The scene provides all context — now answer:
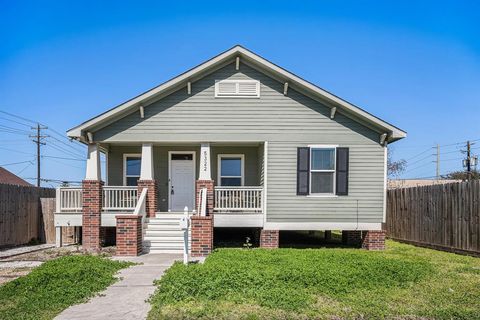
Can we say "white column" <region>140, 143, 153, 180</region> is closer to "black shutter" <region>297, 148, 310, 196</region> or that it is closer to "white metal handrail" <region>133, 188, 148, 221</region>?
"white metal handrail" <region>133, 188, 148, 221</region>

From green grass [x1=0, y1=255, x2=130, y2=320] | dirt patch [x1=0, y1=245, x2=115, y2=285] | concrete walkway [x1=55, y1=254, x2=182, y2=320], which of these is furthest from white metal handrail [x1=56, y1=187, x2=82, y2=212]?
concrete walkway [x1=55, y1=254, x2=182, y2=320]

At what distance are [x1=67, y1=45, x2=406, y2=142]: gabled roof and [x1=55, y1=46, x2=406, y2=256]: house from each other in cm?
3

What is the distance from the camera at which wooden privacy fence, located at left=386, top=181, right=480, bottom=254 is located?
10680 mm

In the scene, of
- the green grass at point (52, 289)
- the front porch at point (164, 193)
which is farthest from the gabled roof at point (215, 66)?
the green grass at point (52, 289)

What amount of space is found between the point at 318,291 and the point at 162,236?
657 cm

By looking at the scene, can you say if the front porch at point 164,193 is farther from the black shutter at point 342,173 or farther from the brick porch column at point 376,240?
the brick porch column at point 376,240

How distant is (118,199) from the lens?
12.8 m

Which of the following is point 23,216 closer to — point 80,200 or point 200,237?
point 80,200

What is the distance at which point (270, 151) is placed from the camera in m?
12.4

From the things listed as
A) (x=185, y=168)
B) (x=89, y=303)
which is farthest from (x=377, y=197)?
(x=89, y=303)

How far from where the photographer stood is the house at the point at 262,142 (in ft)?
40.2

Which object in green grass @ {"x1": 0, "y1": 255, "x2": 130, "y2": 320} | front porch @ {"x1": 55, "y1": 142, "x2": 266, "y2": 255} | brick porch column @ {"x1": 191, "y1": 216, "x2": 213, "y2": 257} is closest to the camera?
green grass @ {"x1": 0, "y1": 255, "x2": 130, "y2": 320}

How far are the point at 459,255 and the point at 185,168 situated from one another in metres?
9.69

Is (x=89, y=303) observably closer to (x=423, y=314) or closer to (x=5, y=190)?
(x=423, y=314)
